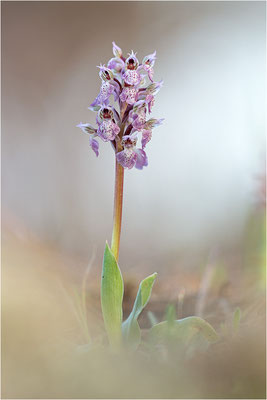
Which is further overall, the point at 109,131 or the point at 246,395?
the point at 109,131

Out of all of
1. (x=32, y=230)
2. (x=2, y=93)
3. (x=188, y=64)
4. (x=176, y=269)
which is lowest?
(x=176, y=269)

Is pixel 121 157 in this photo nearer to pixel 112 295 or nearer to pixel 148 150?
pixel 112 295

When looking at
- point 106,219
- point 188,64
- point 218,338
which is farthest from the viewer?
point 188,64

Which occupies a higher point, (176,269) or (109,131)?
(109,131)

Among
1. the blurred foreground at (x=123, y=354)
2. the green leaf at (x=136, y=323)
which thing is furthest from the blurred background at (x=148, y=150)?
the green leaf at (x=136, y=323)

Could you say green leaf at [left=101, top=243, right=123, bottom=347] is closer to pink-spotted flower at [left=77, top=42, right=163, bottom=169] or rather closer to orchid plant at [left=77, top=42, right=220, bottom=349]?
orchid plant at [left=77, top=42, right=220, bottom=349]

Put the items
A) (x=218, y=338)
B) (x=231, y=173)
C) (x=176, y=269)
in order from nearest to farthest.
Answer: (x=218, y=338), (x=176, y=269), (x=231, y=173)

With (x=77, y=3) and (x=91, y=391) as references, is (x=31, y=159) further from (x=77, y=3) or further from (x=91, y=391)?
(x=91, y=391)

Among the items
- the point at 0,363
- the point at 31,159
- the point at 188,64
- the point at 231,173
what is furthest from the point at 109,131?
the point at 188,64
